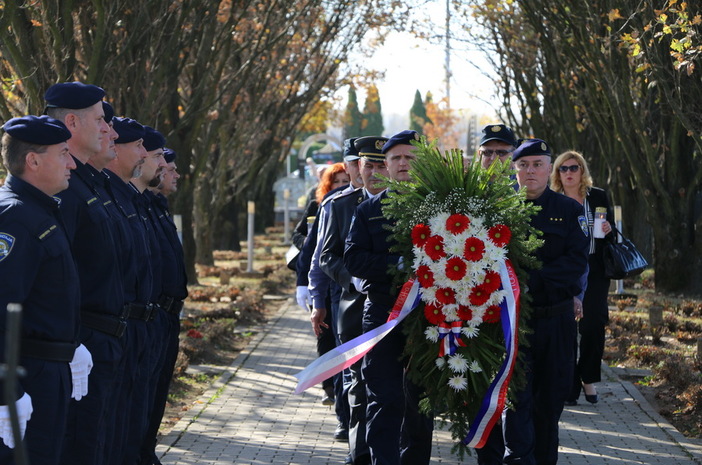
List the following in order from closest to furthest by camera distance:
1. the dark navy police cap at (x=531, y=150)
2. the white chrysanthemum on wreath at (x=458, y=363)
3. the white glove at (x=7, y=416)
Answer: the white glove at (x=7, y=416), the white chrysanthemum on wreath at (x=458, y=363), the dark navy police cap at (x=531, y=150)

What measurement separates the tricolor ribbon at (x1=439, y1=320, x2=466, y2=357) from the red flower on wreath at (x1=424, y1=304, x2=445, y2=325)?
0.10 ft

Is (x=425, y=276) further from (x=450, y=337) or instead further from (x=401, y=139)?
(x=401, y=139)

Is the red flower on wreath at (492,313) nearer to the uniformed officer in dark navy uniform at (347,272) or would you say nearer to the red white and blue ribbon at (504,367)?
the red white and blue ribbon at (504,367)

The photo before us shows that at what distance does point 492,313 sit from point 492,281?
0.63 feet

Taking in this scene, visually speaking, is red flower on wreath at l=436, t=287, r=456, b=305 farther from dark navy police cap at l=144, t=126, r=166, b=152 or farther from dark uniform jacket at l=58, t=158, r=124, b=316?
dark navy police cap at l=144, t=126, r=166, b=152

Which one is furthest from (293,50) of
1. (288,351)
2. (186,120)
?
(288,351)

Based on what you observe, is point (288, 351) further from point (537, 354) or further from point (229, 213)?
point (229, 213)

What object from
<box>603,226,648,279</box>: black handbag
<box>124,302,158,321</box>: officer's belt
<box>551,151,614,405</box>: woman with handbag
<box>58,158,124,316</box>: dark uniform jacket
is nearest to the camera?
<box>58,158,124,316</box>: dark uniform jacket

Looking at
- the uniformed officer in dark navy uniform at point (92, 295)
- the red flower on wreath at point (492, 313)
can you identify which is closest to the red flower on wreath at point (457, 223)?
the red flower on wreath at point (492, 313)

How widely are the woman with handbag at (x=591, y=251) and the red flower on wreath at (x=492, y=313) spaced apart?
310cm

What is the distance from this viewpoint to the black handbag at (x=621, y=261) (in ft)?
31.5

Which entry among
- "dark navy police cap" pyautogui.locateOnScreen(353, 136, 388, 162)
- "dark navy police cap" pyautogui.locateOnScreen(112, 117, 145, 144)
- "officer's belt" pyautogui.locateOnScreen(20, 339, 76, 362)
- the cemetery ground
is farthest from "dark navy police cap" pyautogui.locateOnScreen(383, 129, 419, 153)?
the cemetery ground

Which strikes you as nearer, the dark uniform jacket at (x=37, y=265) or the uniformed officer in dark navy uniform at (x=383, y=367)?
the dark uniform jacket at (x=37, y=265)

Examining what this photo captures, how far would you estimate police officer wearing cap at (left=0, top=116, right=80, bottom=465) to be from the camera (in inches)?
186
